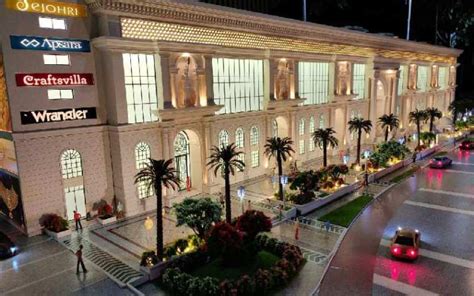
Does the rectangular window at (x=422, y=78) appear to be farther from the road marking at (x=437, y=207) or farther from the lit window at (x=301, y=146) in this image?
the road marking at (x=437, y=207)

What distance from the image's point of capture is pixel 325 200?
31.8 metres

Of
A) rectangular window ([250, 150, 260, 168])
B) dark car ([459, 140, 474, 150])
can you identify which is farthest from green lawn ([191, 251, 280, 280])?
dark car ([459, 140, 474, 150])

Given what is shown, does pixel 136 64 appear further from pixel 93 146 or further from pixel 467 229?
pixel 467 229

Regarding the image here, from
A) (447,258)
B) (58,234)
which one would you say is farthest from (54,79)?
(447,258)

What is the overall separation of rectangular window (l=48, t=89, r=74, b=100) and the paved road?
21274mm

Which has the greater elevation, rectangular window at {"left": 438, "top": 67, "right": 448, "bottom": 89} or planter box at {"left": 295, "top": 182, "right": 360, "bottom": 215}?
rectangular window at {"left": 438, "top": 67, "right": 448, "bottom": 89}

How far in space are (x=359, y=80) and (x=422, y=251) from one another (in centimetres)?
3796

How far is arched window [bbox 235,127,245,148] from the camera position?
37703mm

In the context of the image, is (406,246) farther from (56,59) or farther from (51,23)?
(51,23)

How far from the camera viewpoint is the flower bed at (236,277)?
17625 mm

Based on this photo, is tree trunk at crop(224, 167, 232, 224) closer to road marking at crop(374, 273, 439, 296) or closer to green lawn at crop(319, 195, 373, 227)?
green lawn at crop(319, 195, 373, 227)

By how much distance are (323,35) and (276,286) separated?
34.2m

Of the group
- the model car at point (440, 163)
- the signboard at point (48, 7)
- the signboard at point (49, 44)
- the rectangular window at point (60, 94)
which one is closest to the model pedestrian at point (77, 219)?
the rectangular window at point (60, 94)

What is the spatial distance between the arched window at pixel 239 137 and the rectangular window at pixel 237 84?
2.03m
